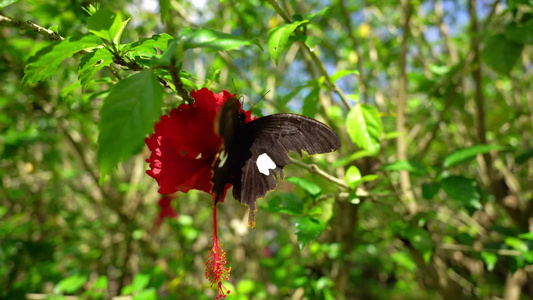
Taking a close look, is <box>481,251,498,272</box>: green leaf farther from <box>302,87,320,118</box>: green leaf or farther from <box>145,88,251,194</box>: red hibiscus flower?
<box>145,88,251,194</box>: red hibiscus flower

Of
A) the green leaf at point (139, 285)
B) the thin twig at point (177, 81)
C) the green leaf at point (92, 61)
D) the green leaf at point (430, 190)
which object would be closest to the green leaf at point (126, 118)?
the thin twig at point (177, 81)

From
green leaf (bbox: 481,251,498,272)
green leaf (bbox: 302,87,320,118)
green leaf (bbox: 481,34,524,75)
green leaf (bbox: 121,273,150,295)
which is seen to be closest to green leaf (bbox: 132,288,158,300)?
green leaf (bbox: 121,273,150,295)

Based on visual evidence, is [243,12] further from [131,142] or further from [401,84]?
[131,142]

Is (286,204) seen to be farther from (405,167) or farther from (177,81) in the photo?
(177,81)

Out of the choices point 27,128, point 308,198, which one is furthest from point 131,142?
point 27,128

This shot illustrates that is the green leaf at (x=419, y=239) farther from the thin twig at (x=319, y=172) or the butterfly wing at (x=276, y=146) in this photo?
the butterfly wing at (x=276, y=146)

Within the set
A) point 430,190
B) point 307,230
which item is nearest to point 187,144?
point 307,230
